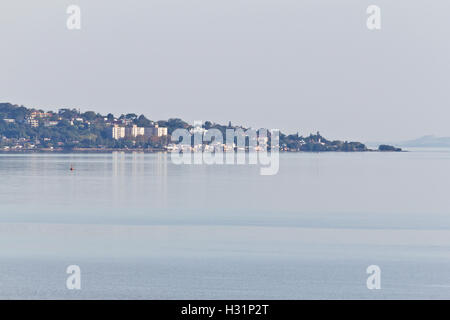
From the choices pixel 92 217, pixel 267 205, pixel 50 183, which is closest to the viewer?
pixel 92 217

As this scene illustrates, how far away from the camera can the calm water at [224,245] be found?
1762 cm

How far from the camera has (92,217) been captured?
3144 centimetres

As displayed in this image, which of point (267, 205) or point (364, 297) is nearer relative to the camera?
point (364, 297)

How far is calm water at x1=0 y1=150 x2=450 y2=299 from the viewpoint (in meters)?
17.6

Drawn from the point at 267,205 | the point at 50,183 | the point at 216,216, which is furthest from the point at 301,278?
the point at 50,183

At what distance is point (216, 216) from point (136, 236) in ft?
22.6

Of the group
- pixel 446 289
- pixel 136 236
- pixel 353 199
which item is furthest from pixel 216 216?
pixel 446 289

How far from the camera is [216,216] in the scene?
32281 millimetres

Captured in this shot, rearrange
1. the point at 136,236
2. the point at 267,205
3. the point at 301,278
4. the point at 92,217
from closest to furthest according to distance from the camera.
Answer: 1. the point at 301,278
2. the point at 136,236
3. the point at 92,217
4. the point at 267,205

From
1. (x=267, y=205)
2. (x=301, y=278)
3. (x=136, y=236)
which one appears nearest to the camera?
(x=301, y=278)

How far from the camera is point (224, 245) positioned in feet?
78.6
